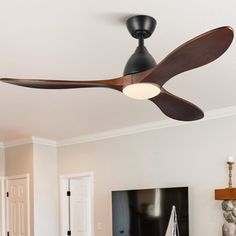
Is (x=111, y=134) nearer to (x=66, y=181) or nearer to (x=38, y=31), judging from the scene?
(x=66, y=181)

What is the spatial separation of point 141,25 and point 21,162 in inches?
194

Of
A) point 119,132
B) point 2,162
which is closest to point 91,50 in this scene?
point 119,132

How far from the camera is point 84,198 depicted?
7.28 metres

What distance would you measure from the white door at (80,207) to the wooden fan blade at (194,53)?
5.21 m

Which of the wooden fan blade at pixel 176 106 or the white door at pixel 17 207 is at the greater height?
the wooden fan blade at pixel 176 106

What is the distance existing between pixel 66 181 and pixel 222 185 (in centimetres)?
305

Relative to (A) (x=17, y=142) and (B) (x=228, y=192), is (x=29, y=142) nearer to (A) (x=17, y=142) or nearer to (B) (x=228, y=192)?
(A) (x=17, y=142)

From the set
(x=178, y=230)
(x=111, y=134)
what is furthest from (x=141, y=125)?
(x=178, y=230)

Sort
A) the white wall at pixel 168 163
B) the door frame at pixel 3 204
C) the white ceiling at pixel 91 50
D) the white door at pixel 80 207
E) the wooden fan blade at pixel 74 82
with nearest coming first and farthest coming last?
the wooden fan blade at pixel 74 82 → the white ceiling at pixel 91 50 → the white wall at pixel 168 163 → the door frame at pixel 3 204 → the white door at pixel 80 207

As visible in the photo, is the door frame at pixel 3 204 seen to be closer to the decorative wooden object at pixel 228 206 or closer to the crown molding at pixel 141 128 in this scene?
the crown molding at pixel 141 128

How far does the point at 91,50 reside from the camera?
121 inches

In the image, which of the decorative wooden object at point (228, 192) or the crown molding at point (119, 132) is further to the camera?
the crown molding at point (119, 132)

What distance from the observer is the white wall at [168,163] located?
5055mm

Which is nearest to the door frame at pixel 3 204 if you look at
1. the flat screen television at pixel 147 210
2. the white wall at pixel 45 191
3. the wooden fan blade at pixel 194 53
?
the white wall at pixel 45 191
